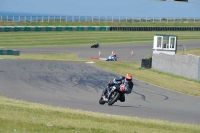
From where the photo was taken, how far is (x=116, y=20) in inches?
4129

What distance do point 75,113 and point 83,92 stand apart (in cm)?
1081

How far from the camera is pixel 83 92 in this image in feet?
86.6

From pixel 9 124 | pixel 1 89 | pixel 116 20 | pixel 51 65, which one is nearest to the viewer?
pixel 9 124

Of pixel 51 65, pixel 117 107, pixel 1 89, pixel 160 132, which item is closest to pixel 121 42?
pixel 51 65

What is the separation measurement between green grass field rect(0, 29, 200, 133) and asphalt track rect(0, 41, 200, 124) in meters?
2.05

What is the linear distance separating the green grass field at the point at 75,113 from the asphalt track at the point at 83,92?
6.72ft

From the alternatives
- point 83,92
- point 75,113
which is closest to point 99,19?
point 83,92

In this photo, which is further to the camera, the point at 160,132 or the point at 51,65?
the point at 51,65

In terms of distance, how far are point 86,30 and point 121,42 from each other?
43.2ft

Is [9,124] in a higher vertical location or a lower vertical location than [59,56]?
higher

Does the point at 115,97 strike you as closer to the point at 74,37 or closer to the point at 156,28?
the point at 74,37

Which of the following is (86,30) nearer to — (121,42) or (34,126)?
(121,42)

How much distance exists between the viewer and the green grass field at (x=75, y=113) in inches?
471

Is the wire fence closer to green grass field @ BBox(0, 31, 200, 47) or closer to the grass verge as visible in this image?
green grass field @ BBox(0, 31, 200, 47)
